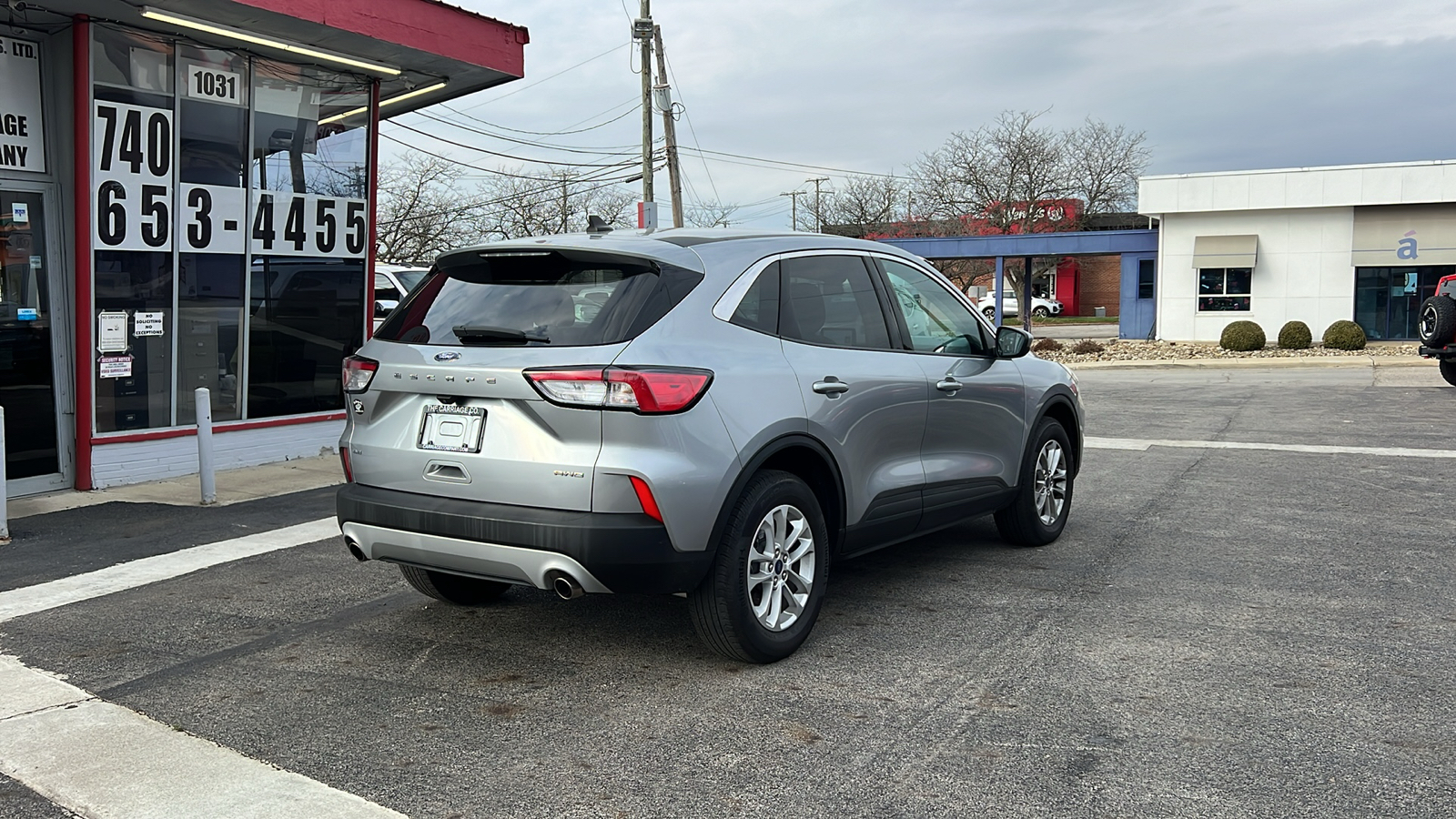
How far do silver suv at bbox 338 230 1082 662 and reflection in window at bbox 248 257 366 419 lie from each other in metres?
5.83

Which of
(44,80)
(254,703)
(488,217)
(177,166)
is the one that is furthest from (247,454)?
(488,217)

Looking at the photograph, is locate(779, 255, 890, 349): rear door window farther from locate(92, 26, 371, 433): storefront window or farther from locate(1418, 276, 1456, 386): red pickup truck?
locate(1418, 276, 1456, 386): red pickup truck

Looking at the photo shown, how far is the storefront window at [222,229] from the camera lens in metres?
9.21

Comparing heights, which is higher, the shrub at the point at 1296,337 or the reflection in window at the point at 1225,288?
the reflection in window at the point at 1225,288

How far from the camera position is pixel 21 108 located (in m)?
8.88

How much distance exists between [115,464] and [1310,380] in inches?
744

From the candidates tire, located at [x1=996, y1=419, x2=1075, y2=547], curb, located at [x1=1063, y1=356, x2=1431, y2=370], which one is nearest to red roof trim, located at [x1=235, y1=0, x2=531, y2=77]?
tire, located at [x1=996, y1=419, x2=1075, y2=547]

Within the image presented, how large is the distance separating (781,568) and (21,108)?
24.6 feet

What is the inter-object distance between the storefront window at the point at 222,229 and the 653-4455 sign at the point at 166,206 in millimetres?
10

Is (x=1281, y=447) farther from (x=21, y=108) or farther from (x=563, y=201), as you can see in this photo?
(x=563, y=201)

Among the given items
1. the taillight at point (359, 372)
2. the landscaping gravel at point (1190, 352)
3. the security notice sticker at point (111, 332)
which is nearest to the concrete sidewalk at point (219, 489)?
the security notice sticker at point (111, 332)

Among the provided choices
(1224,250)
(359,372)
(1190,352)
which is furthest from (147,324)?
(1224,250)

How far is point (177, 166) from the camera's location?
9.56 metres

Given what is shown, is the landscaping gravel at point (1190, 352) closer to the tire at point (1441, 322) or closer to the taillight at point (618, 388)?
the tire at point (1441, 322)
